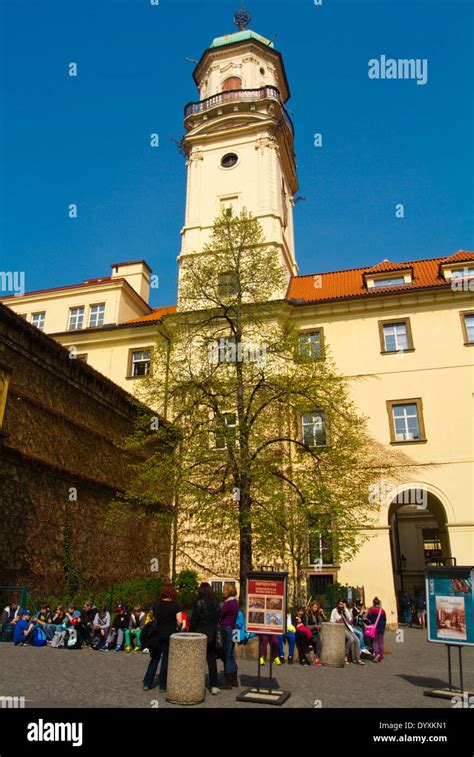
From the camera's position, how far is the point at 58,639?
13.4 m

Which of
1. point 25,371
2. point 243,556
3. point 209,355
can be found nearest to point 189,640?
point 243,556

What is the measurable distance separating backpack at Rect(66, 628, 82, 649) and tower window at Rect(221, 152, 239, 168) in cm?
2972

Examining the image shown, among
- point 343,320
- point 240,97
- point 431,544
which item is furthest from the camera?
point 431,544

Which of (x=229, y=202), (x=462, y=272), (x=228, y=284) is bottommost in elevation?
(x=228, y=284)

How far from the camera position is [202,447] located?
17188mm

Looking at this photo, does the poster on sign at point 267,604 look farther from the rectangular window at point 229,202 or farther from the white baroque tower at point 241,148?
the rectangular window at point 229,202

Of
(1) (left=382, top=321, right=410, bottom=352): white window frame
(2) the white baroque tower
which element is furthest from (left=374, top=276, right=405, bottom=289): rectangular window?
(2) the white baroque tower

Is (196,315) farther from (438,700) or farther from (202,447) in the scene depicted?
(438,700)

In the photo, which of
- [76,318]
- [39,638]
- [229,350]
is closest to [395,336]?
[229,350]

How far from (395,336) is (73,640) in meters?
20.1

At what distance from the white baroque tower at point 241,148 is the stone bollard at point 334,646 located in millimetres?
22863

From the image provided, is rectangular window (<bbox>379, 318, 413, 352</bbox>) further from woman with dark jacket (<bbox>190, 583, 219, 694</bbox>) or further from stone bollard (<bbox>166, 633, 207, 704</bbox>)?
stone bollard (<bbox>166, 633, 207, 704</bbox>)

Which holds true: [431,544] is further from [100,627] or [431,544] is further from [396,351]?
[100,627]
